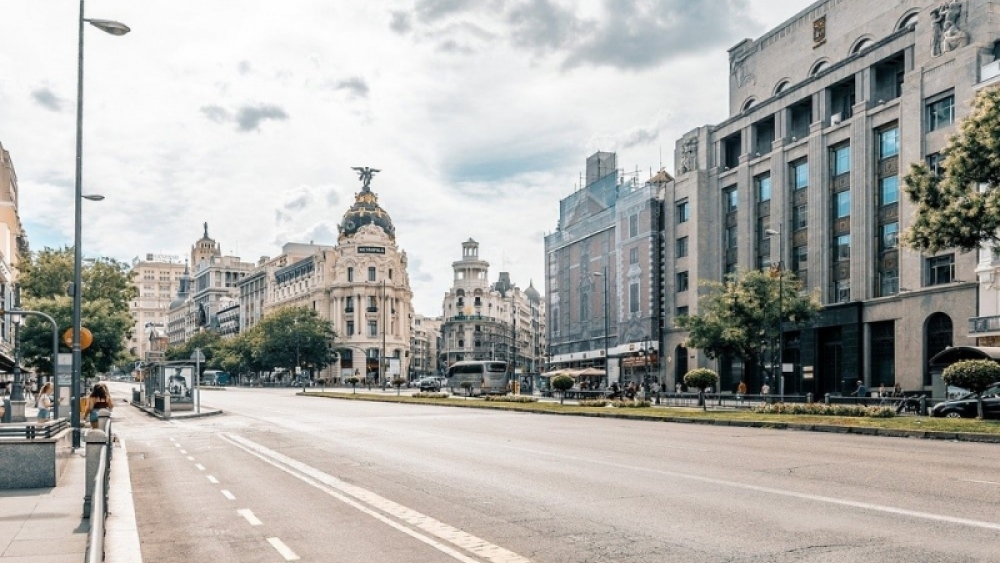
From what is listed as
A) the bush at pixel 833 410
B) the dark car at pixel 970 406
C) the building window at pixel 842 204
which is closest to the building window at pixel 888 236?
the building window at pixel 842 204

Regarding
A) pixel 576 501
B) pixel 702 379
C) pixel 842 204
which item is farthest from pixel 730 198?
pixel 576 501

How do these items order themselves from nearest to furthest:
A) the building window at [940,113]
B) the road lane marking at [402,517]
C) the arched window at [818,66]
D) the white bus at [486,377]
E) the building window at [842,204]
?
the road lane marking at [402,517] < the building window at [940,113] < the building window at [842,204] < the arched window at [818,66] < the white bus at [486,377]

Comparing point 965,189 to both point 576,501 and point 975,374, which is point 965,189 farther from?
point 576,501

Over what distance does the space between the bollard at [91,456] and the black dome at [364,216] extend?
452 ft

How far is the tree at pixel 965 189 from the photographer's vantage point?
2738 centimetres

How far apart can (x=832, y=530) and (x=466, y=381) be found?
234ft

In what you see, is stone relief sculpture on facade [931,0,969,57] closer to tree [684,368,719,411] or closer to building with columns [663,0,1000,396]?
building with columns [663,0,1000,396]

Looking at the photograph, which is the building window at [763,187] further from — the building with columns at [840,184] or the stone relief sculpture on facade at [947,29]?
the stone relief sculpture on facade at [947,29]

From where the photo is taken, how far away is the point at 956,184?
28391 millimetres

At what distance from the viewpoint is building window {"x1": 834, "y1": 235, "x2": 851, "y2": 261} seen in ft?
187

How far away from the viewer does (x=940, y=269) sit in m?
48.7

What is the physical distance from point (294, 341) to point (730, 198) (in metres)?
76.7

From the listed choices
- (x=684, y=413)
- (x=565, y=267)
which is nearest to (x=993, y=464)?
(x=684, y=413)

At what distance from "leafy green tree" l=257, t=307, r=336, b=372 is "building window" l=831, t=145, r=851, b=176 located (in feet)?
288
